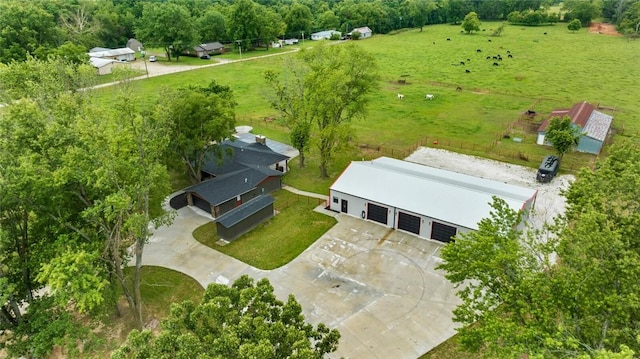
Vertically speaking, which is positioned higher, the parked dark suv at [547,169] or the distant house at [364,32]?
the distant house at [364,32]

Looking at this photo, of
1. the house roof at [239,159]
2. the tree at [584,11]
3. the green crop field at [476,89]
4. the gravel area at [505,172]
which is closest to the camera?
the gravel area at [505,172]

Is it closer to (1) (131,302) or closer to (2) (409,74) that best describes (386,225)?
(1) (131,302)

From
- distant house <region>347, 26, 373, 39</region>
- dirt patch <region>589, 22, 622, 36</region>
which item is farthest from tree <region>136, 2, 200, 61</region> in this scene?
dirt patch <region>589, 22, 622, 36</region>

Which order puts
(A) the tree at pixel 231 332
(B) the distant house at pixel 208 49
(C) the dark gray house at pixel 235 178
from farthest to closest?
(B) the distant house at pixel 208 49 < (C) the dark gray house at pixel 235 178 < (A) the tree at pixel 231 332

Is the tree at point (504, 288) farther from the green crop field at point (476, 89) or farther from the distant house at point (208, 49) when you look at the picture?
the distant house at point (208, 49)

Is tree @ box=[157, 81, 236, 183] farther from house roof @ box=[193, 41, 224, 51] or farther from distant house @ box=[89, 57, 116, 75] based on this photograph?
house roof @ box=[193, 41, 224, 51]

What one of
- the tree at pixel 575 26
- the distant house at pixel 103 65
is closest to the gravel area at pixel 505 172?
the distant house at pixel 103 65
